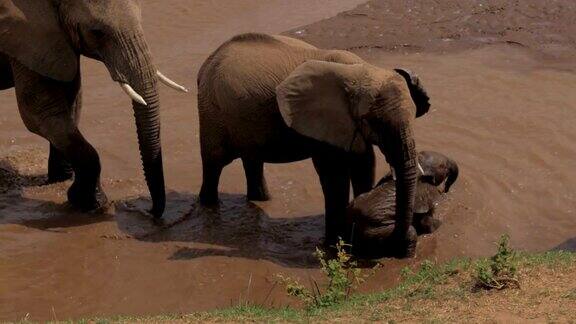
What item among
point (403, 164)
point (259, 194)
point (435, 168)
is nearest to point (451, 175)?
point (435, 168)

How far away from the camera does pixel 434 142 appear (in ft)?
35.1

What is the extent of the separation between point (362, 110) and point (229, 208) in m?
2.27

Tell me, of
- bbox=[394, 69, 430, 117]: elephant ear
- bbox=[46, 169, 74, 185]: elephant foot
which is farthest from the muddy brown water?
bbox=[394, 69, 430, 117]: elephant ear

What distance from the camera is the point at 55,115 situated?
8.53m

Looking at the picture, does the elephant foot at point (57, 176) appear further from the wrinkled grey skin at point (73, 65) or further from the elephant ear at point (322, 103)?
the elephant ear at point (322, 103)

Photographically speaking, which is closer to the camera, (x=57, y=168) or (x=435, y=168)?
(x=435, y=168)

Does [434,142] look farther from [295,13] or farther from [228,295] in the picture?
[295,13]

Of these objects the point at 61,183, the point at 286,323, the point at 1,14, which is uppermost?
the point at 1,14

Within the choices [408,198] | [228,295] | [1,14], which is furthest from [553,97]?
[1,14]

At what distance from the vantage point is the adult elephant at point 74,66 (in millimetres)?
7926

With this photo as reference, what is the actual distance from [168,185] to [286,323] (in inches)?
158

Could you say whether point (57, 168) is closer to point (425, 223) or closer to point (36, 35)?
point (36, 35)

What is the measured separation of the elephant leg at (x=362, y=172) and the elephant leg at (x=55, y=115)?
245 cm

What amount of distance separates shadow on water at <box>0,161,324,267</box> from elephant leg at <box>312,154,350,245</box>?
40cm
